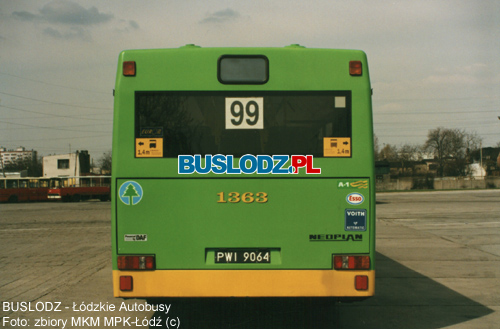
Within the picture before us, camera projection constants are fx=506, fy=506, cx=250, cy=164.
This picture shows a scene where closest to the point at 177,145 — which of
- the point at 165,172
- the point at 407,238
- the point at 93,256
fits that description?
the point at 165,172

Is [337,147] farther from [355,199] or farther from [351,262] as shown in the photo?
[351,262]

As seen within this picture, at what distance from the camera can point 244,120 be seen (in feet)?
16.1

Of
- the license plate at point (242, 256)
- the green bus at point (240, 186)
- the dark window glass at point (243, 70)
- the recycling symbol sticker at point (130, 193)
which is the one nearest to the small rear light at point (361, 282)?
the green bus at point (240, 186)

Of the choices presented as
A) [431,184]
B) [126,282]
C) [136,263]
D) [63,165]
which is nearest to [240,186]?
[136,263]

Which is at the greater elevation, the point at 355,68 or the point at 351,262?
the point at 355,68

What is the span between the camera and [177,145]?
4875 millimetres

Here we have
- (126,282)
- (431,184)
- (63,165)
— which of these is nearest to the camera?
(126,282)

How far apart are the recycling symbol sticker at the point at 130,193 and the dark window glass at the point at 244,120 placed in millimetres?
431

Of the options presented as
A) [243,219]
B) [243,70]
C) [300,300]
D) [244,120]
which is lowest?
[300,300]

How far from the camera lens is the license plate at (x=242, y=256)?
486 cm

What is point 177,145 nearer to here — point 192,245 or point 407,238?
point 192,245

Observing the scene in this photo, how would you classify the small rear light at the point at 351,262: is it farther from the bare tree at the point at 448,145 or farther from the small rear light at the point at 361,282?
the bare tree at the point at 448,145

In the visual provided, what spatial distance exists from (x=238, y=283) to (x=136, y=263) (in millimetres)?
993

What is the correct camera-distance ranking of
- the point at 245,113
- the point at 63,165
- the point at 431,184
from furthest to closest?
the point at 63,165, the point at 431,184, the point at 245,113
